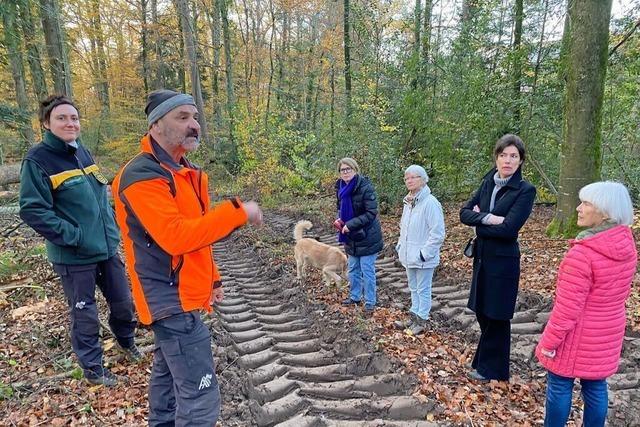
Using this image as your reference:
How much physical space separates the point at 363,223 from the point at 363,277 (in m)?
0.87

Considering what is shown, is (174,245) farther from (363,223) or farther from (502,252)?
(363,223)

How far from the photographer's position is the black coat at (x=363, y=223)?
5.27m

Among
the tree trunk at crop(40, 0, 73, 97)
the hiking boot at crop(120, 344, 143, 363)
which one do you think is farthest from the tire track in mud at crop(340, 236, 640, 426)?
the tree trunk at crop(40, 0, 73, 97)

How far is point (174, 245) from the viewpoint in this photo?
2.09 meters

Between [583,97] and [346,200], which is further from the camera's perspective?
[583,97]

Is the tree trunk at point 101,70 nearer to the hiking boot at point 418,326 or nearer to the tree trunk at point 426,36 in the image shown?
the tree trunk at point 426,36

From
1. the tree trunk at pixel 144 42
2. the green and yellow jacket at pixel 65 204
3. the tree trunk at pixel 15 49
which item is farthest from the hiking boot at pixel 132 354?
the tree trunk at pixel 144 42

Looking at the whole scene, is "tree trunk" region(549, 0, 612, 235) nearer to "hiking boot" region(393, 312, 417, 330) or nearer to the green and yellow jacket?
"hiking boot" region(393, 312, 417, 330)

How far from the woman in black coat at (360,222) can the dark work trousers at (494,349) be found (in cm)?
188

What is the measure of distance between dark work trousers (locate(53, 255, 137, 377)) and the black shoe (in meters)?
3.33

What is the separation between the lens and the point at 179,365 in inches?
91.0

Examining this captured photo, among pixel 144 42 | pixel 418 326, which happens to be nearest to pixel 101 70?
pixel 144 42

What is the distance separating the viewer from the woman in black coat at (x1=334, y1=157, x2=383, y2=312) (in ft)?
17.4

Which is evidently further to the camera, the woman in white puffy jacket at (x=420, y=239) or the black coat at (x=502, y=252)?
the woman in white puffy jacket at (x=420, y=239)
